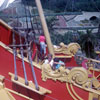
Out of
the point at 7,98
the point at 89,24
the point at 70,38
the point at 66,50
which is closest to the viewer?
the point at 7,98

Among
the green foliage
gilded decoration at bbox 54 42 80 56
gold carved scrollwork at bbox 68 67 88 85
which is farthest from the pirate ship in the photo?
the green foliage

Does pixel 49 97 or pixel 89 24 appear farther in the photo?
pixel 89 24

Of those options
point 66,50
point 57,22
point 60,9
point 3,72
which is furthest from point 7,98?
point 60,9

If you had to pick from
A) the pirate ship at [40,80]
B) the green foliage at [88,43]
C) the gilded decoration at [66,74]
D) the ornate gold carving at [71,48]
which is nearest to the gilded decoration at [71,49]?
the ornate gold carving at [71,48]

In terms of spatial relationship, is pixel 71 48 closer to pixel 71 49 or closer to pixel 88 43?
pixel 71 49

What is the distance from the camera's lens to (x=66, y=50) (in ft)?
13.0

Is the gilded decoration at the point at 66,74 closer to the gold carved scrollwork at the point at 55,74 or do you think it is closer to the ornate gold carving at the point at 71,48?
the gold carved scrollwork at the point at 55,74

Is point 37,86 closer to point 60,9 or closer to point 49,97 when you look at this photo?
point 49,97

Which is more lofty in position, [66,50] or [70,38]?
[66,50]

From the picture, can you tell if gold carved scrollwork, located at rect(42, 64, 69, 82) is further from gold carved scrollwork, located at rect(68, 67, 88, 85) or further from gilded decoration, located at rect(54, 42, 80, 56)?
gilded decoration, located at rect(54, 42, 80, 56)

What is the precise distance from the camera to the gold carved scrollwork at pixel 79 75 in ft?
7.57

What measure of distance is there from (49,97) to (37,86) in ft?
0.90

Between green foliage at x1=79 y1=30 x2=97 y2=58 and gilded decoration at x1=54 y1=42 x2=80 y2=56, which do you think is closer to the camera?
gilded decoration at x1=54 y1=42 x2=80 y2=56

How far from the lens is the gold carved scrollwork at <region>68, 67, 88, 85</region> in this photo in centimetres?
231
